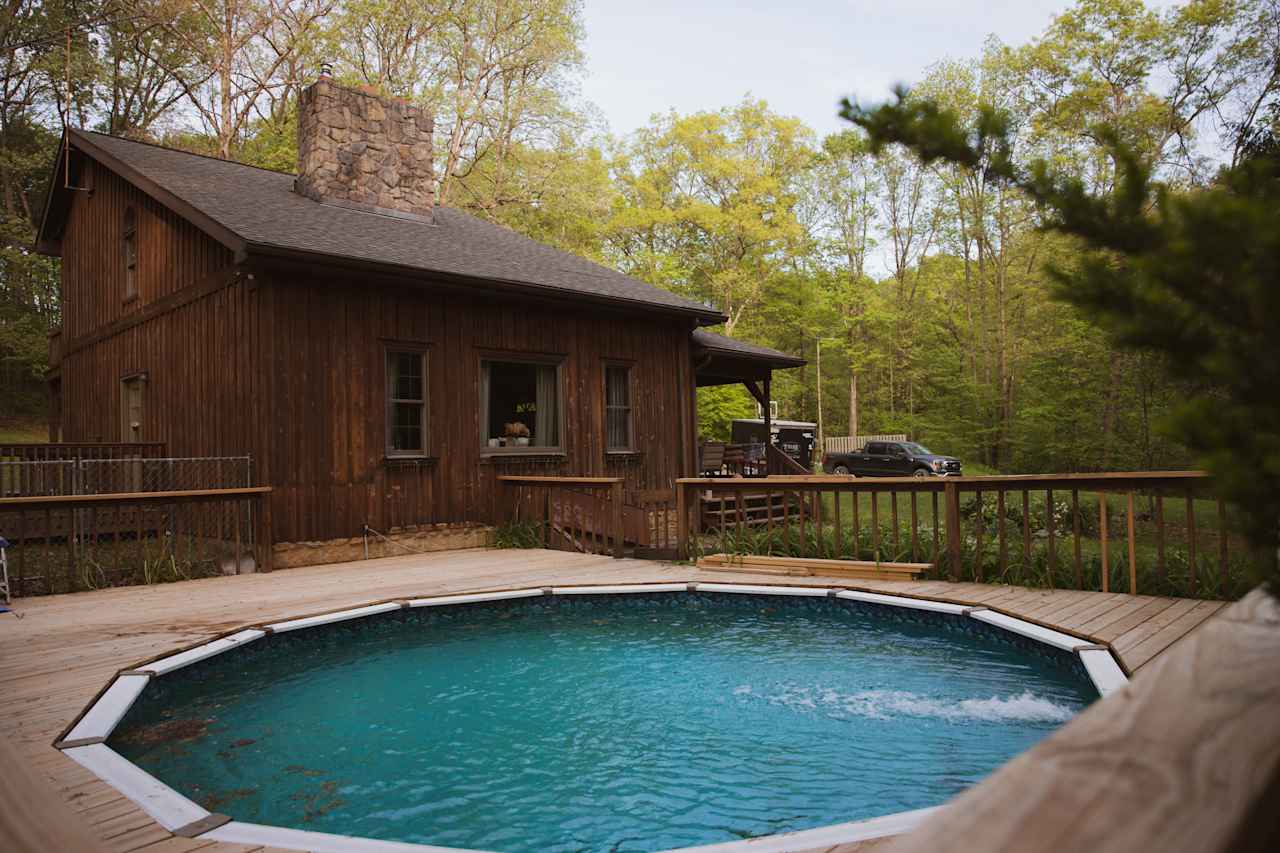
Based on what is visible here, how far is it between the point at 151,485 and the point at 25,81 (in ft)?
73.5

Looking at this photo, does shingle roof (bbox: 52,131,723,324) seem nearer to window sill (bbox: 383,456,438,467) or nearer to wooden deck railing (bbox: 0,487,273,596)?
window sill (bbox: 383,456,438,467)

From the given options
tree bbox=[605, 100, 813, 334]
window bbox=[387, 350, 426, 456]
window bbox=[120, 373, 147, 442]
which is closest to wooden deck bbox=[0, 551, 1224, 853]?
window bbox=[387, 350, 426, 456]

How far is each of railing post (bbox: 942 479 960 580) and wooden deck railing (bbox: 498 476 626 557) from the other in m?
3.51

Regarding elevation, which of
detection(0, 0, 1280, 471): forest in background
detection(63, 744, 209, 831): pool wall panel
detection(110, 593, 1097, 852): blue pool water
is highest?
detection(0, 0, 1280, 471): forest in background

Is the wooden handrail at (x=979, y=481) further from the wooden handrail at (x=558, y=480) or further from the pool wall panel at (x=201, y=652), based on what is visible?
the pool wall panel at (x=201, y=652)

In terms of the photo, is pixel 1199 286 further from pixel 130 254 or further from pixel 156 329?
pixel 130 254

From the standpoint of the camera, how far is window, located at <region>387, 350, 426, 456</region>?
1003 centimetres

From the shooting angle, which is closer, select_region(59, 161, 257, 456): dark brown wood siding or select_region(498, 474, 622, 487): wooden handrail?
select_region(498, 474, 622, 487): wooden handrail

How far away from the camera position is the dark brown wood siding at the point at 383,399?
9078 mm

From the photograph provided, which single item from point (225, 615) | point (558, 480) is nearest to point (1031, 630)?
Result: point (225, 615)

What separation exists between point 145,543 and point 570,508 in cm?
450

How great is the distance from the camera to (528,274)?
37.0 ft

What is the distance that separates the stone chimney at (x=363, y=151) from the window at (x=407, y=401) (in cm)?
326

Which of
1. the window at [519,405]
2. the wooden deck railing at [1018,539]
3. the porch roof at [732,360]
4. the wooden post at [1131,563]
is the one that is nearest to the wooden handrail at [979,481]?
the wooden deck railing at [1018,539]
